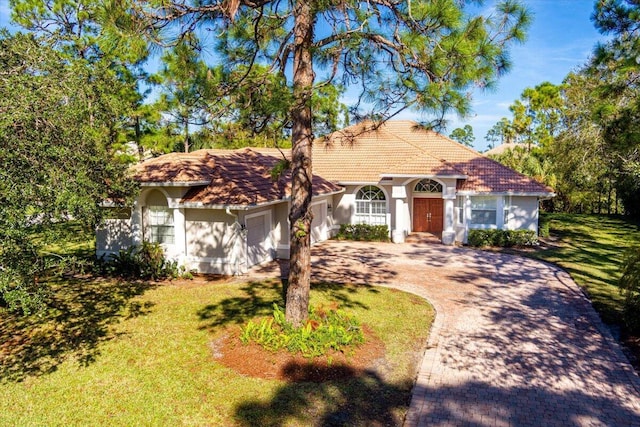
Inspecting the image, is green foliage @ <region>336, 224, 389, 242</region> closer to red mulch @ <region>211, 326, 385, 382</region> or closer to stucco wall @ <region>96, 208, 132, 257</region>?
stucco wall @ <region>96, 208, 132, 257</region>

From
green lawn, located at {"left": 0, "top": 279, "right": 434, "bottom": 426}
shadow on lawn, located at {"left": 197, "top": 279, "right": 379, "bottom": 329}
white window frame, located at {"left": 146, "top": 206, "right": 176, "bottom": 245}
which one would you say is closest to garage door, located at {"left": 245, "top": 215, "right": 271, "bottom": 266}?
shadow on lawn, located at {"left": 197, "top": 279, "right": 379, "bottom": 329}

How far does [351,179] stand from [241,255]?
9199 mm

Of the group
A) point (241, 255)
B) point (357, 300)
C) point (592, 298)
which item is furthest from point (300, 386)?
point (592, 298)

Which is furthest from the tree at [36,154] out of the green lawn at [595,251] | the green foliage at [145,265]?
the green lawn at [595,251]

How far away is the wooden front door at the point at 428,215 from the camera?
80.7ft

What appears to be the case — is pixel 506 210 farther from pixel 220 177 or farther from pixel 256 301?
pixel 256 301

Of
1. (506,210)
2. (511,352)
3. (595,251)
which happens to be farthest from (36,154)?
(595,251)

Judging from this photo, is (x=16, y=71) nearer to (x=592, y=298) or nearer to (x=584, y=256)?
(x=592, y=298)

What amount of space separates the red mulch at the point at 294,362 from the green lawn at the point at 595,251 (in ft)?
22.3

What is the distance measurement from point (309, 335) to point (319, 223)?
13.9 meters

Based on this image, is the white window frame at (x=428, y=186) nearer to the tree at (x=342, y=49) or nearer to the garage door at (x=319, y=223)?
the garage door at (x=319, y=223)

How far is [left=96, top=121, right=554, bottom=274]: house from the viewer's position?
16203 millimetres

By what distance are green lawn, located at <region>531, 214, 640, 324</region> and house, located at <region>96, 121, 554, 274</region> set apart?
259 centimetres

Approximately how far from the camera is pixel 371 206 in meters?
24.0
